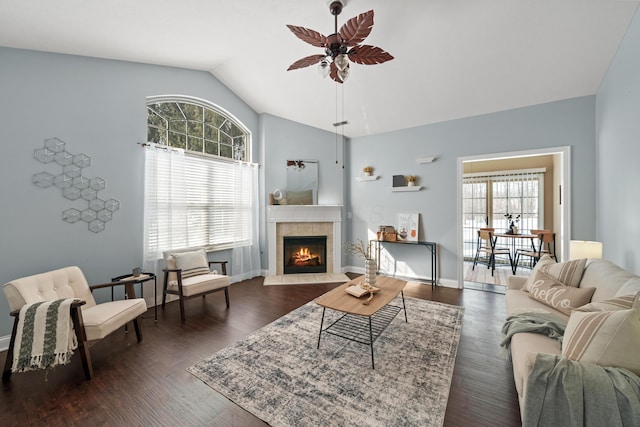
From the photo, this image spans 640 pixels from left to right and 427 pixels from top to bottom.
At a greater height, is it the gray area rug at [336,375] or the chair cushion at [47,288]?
the chair cushion at [47,288]

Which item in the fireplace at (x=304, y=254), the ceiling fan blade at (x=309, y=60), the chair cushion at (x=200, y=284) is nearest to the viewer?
the ceiling fan blade at (x=309, y=60)

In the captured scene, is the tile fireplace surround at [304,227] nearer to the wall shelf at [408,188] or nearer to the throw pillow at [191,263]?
the wall shelf at [408,188]

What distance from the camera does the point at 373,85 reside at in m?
3.69

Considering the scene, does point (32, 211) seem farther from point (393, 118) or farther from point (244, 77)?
point (393, 118)

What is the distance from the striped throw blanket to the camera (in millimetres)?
1951

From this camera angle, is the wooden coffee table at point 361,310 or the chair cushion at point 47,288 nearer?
the chair cushion at point 47,288

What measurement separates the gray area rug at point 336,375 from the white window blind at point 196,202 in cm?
204

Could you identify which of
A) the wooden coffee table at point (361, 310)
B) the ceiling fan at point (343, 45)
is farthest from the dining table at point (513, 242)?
the ceiling fan at point (343, 45)

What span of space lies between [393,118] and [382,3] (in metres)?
2.23

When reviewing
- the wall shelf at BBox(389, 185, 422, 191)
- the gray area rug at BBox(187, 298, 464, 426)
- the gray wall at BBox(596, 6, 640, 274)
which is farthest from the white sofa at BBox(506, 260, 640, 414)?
the wall shelf at BBox(389, 185, 422, 191)

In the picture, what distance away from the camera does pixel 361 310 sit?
88.7 inches

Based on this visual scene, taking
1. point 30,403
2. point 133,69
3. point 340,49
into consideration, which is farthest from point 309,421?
point 133,69

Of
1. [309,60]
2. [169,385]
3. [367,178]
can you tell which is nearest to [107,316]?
[169,385]

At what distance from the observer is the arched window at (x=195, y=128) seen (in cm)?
371
